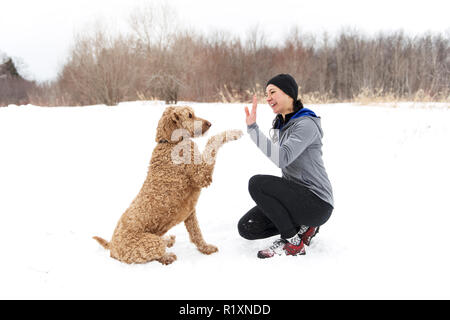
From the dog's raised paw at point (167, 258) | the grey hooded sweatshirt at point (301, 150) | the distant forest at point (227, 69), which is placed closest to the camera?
the grey hooded sweatshirt at point (301, 150)

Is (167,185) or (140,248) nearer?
(140,248)

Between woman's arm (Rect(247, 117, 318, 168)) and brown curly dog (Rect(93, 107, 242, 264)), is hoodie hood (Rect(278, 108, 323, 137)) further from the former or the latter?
brown curly dog (Rect(93, 107, 242, 264))

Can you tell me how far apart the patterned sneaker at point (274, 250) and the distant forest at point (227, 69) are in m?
5.62

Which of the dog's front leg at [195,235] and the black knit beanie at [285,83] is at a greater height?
the black knit beanie at [285,83]

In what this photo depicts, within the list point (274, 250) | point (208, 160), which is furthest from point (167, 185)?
point (274, 250)

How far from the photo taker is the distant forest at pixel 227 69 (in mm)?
8414

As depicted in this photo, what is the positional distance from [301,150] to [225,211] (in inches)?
62.7

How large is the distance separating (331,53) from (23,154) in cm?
1787

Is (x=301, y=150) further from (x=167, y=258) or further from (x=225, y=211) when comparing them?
(x=225, y=211)

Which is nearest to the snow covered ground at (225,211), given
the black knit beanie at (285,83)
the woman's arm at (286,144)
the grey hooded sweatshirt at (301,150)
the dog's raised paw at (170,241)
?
the dog's raised paw at (170,241)

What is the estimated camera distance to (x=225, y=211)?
11.6ft

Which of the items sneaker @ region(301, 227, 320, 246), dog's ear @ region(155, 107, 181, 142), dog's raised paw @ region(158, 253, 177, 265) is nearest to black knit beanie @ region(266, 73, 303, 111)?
dog's ear @ region(155, 107, 181, 142)

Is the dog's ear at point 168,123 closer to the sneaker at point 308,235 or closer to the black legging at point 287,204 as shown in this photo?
the black legging at point 287,204
